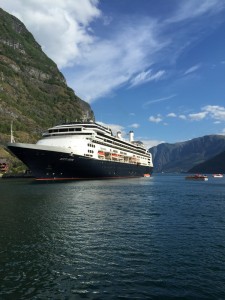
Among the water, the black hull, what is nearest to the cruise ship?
the black hull

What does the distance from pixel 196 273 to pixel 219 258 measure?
3.45 meters

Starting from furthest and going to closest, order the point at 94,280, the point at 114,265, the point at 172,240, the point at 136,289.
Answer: the point at 172,240, the point at 114,265, the point at 94,280, the point at 136,289

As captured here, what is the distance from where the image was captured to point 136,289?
15570mm

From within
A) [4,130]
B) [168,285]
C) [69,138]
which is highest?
[4,130]

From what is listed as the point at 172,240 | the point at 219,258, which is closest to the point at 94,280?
the point at 219,258

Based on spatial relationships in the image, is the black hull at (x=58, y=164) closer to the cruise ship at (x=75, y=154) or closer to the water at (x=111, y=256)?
the cruise ship at (x=75, y=154)

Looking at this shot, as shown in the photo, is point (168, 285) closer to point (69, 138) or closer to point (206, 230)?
point (206, 230)

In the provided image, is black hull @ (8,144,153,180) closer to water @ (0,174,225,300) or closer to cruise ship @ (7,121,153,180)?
cruise ship @ (7,121,153,180)

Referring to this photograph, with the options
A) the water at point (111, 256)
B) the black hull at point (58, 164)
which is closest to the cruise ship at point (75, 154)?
the black hull at point (58, 164)

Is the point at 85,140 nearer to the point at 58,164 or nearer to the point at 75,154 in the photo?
the point at 75,154

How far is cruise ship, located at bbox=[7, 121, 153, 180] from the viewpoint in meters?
90.5

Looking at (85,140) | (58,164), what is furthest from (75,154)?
(85,140)

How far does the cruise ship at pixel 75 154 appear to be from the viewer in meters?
90.5

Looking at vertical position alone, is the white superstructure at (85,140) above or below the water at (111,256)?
above
